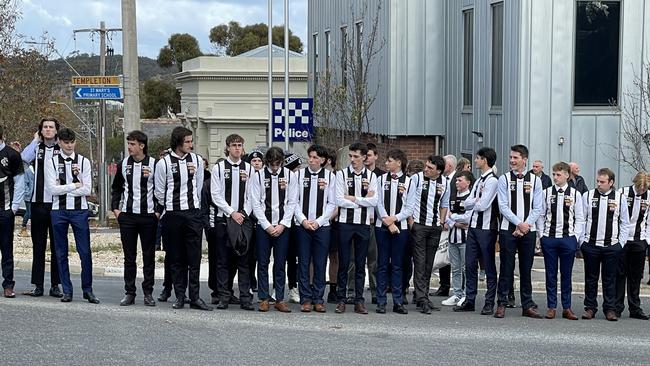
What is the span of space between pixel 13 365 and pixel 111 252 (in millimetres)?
10678

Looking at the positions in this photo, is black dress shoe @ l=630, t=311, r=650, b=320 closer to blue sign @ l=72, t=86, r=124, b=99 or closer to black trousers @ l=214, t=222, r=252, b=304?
black trousers @ l=214, t=222, r=252, b=304

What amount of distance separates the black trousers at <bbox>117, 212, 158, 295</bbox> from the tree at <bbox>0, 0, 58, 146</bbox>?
2467 cm

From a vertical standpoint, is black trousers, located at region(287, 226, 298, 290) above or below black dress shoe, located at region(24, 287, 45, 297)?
above

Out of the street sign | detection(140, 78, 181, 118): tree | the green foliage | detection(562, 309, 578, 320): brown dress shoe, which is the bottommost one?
detection(562, 309, 578, 320): brown dress shoe

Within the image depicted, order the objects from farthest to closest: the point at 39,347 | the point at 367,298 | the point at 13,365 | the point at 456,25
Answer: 1. the point at 456,25
2. the point at 367,298
3. the point at 39,347
4. the point at 13,365

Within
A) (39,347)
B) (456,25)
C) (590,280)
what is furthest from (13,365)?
(456,25)

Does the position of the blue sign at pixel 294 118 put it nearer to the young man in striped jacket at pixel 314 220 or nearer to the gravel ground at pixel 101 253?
the gravel ground at pixel 101 253

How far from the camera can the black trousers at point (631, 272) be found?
44.0 feet

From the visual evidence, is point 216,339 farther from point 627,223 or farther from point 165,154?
point 627,223

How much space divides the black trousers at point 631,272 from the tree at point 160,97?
251 feet

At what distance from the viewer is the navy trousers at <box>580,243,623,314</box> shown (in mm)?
13258

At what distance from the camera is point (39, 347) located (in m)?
10.1

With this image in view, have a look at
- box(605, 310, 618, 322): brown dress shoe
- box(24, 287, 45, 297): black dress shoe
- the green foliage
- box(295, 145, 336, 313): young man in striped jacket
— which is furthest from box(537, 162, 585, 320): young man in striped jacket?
the green foliage

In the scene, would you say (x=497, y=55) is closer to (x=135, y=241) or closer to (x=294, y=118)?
(x=294, y=118)
